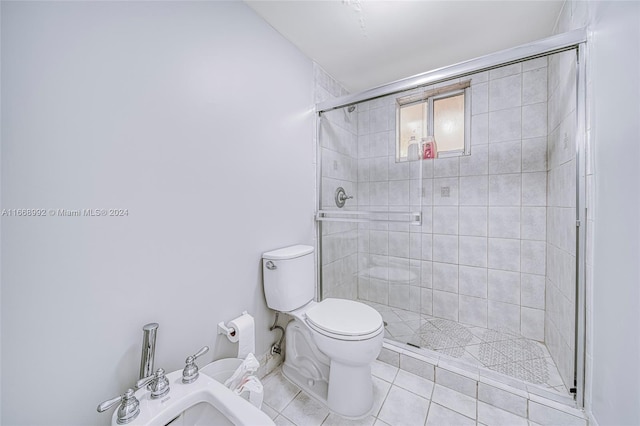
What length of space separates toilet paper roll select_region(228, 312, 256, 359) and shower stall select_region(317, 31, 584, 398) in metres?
0.76

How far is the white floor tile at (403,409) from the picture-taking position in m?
1.18

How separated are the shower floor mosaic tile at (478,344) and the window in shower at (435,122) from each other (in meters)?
1.19

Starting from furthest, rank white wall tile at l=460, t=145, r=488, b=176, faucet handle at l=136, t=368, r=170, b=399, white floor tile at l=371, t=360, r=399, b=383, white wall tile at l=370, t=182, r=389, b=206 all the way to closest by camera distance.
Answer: white wall tile at l=460, t=145, r=488, b=176 → white wall tile at l=370, t=182, r=389, b=206 → white floor tile at l=371, t=360, r=399, b=383 → faucet handle at l=136, t=368, r=170, b=399

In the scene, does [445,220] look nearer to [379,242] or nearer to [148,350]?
[379,242]

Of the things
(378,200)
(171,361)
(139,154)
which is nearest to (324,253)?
(378,200)

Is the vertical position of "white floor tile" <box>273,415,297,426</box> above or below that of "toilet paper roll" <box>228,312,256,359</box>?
below

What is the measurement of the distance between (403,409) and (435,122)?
1903mm

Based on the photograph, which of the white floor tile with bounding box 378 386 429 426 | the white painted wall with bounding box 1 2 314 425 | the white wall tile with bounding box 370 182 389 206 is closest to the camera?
the white painted wall with bounding box 1 2 314 425

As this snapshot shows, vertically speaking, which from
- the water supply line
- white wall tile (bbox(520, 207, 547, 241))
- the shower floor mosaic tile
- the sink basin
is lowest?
the shower floor mosaic tile

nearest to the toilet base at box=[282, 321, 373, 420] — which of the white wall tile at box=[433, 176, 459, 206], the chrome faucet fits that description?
the chrome faucet

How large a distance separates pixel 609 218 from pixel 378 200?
1.06 metres

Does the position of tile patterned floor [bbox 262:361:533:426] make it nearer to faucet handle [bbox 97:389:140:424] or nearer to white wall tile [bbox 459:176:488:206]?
faucet handle [bbox 97:389:140:424]

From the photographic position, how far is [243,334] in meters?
1.20

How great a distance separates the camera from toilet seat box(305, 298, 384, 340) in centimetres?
116
